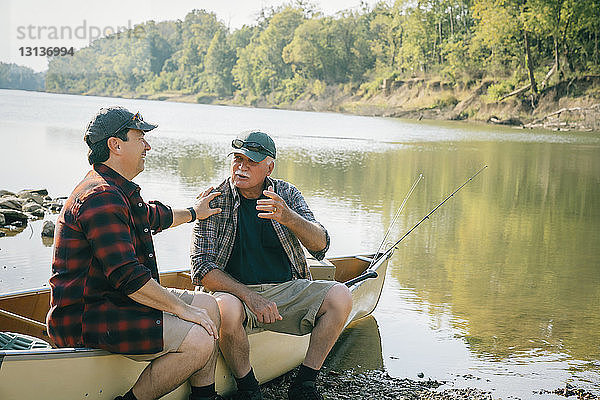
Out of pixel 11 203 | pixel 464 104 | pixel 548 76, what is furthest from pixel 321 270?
pixel 464 104

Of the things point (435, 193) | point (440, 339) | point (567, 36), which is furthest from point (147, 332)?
point (567, 36)

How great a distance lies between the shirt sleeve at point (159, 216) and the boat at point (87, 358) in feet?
2.47

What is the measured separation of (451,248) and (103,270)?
6.95 m

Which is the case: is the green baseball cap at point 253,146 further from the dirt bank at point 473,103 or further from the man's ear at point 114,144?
the dirt bank at point 473,103

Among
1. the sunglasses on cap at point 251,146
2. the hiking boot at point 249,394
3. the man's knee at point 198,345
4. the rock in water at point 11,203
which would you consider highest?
the sunglasses on cap at point 251,146

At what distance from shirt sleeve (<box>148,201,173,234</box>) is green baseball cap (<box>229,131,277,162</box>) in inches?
21.8

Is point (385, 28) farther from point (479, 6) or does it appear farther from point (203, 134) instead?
point (203, 134)

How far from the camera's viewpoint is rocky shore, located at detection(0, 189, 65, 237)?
957 centimetres

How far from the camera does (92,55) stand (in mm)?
172875

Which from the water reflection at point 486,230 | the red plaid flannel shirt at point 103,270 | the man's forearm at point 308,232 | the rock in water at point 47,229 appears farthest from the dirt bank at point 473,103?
the red plaid flannel shirt at point 103,270

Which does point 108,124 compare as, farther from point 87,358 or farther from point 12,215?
point 12,215

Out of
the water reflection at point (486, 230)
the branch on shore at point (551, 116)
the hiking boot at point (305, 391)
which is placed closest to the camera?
the hiking boot at point (305, 391)

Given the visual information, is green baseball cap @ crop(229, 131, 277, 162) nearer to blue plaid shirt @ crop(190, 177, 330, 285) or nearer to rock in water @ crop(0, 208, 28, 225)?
blue plaid shirt @ crop(190, 177, 330, 285)

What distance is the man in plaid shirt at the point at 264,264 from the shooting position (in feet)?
13.8
